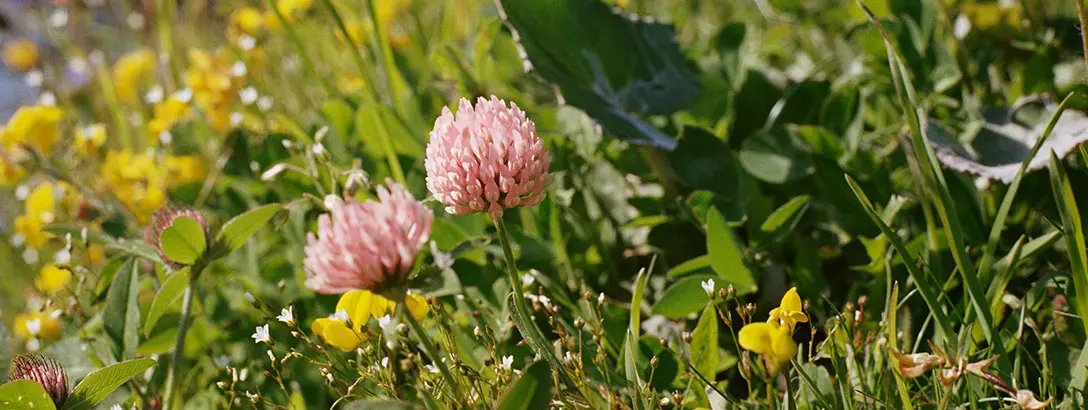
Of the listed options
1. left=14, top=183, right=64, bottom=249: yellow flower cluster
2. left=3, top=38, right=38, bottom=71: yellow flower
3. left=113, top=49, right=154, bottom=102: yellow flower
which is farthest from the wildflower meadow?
left=3, top=38, right=38, bottom=71: yellow flower

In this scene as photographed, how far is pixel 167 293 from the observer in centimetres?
112

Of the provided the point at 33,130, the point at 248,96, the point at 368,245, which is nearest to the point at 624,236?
the point at 368,245

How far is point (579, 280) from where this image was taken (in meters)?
1.36

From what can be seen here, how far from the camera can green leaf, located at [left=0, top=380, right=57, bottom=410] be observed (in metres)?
0.89

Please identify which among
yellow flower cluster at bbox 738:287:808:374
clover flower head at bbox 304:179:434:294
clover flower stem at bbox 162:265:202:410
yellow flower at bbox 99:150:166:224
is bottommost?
yellow flower at bbox 99:150:166:224

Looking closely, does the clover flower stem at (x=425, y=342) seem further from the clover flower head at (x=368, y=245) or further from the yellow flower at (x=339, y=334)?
the yellow flower at (x=339, y=334)

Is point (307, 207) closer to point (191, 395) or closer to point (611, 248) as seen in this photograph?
point (191, 395)

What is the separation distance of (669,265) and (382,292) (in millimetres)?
731

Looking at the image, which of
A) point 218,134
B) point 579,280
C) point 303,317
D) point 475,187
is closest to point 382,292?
point 475,187

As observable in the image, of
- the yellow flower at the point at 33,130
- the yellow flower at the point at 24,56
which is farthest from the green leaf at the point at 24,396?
the yellow flower at the point at 24,56

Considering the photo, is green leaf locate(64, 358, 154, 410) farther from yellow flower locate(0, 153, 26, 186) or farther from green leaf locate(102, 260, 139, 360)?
yellow flower locate(0, 153, 26, 186)

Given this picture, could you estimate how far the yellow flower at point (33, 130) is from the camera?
1908 mm

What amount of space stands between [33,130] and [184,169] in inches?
12.2

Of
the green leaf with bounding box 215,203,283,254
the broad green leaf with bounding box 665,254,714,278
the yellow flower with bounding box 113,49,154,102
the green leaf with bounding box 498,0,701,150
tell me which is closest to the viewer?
the green leaf with bounding box 215,203,283,254
